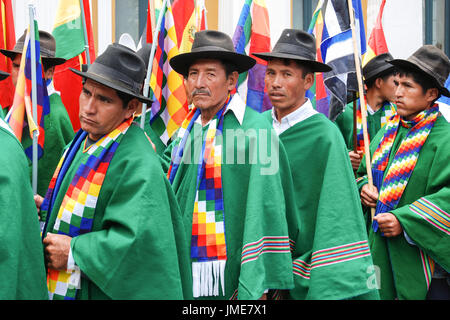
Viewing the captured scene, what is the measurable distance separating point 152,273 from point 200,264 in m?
0.79

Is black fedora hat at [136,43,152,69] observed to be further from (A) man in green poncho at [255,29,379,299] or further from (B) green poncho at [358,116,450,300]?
(B) green poncho at [358,116,450,300]

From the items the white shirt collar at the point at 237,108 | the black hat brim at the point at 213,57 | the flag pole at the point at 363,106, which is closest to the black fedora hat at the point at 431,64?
the flag pole at the point at 363,106

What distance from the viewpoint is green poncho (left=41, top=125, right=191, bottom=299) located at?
283 centimetres

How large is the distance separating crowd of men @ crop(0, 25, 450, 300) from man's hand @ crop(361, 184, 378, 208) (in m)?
0.01

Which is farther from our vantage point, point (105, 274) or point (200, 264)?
point (200, 264)

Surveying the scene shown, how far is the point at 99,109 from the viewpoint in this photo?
3.21m

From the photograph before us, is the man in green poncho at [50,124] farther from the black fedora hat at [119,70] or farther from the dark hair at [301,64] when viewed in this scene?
the dark hair at [301,64]

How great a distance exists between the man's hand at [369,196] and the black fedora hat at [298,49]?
100cm

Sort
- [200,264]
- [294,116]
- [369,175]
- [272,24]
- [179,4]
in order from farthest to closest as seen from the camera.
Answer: [272,24]
[179,4]
[369,175]
[294,116]
[200,264]

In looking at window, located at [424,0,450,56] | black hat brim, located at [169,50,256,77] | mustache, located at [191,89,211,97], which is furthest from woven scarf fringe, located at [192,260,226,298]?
window, located at [424,0,450,56]

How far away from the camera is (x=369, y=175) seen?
4.65 meters

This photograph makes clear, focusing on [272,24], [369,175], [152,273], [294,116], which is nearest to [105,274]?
[152,273]

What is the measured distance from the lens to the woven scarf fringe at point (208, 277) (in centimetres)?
358
